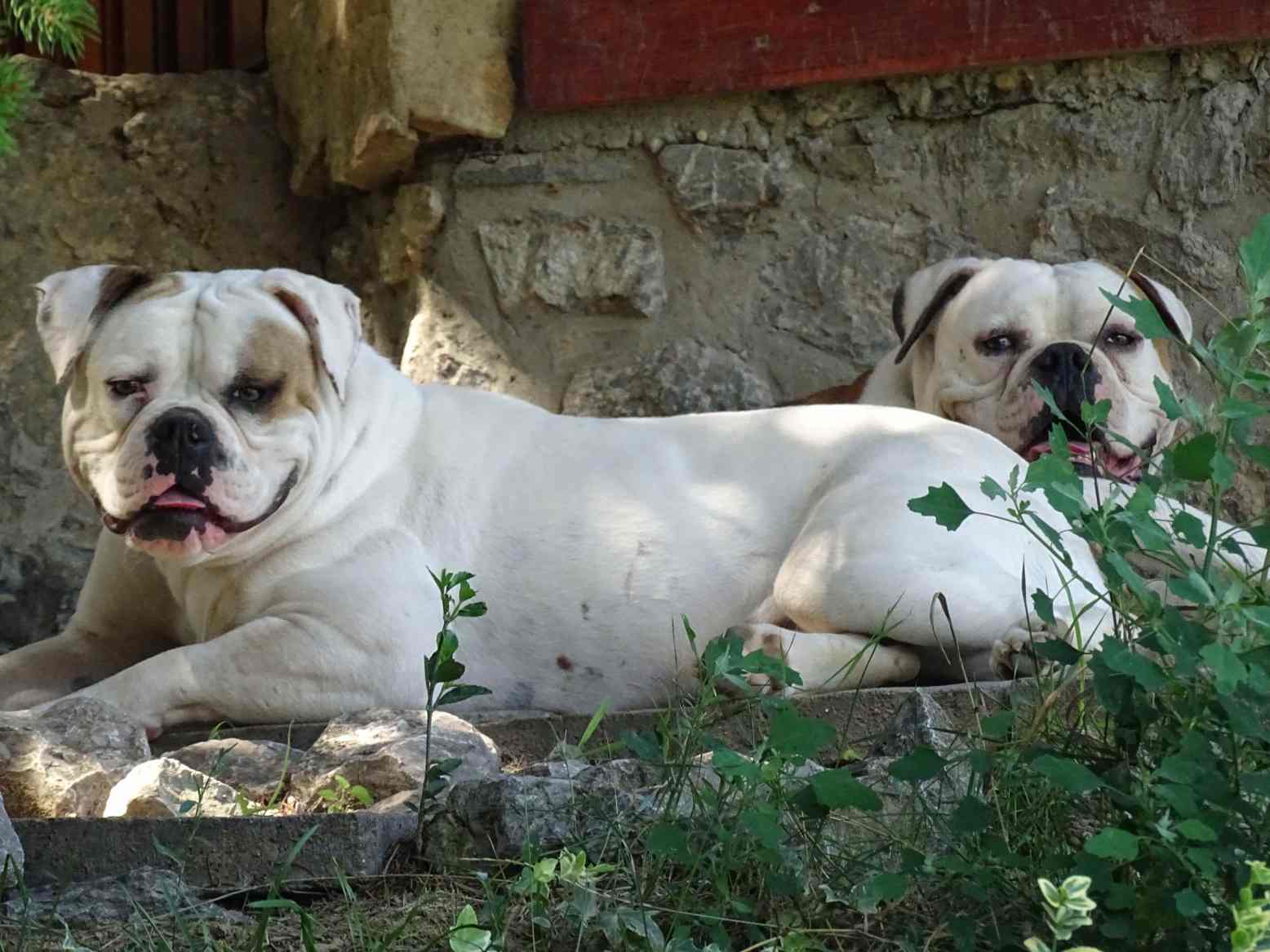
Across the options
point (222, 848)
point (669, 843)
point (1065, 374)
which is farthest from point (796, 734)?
point (1065, 374)

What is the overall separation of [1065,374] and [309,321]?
2016 millimetres

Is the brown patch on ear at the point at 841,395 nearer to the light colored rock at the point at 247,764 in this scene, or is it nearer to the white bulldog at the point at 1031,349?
the white bulldog at the point at 1031,349

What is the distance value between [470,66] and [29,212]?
1.57m

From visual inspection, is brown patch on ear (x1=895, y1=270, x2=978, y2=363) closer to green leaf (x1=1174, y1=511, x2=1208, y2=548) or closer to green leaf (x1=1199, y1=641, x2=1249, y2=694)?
green leaf (x1=1174, y1=511, x2=1208, y2=548)

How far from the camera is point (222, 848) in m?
2.35

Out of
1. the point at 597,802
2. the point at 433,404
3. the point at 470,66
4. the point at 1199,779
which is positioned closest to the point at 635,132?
the point at 470,66

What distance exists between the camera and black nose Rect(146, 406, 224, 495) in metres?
3.78

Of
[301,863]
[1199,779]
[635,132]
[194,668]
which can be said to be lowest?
[194,668]

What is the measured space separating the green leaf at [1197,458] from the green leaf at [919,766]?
427 mm

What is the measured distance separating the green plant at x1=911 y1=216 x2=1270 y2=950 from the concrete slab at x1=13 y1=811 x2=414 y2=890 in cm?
75

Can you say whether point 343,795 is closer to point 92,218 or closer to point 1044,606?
point 1044,606

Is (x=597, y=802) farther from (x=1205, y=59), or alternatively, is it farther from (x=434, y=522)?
(x=1205, y=59)

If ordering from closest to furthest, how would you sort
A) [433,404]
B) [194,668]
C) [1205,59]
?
[194,668]
[433,404]
[1205,59]

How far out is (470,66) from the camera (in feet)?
18.2
